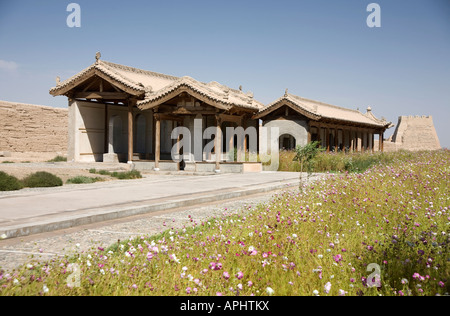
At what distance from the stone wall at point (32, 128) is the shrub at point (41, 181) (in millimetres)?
16917

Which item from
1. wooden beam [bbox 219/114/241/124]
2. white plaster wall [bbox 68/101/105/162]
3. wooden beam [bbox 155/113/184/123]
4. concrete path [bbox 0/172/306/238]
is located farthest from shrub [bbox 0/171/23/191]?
wooden beam [bbox 219/114/241/124]

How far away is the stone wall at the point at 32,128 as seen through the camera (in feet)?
99.7

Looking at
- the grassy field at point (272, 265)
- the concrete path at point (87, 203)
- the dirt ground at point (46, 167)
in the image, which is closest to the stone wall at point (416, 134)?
the dirt ground at point (46, 167)

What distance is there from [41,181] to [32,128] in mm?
19155

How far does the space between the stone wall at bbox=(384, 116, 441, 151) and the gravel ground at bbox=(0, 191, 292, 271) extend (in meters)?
57.7

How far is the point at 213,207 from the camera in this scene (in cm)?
1074

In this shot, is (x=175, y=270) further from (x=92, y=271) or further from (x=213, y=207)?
(x=213, y=207)

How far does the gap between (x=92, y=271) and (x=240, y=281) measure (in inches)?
59.2

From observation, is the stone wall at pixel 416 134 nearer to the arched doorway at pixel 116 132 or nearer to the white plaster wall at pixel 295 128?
the white plaster wall at pixel 295 128

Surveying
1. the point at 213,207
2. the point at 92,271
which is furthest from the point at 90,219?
the point at 92,271

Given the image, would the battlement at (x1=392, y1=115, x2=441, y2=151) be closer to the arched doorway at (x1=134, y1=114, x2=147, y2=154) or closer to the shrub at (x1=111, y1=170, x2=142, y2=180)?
the arched doorway at (x1=134, y1=114, x2=147, y2=154)

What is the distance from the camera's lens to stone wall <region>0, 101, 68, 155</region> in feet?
99.7

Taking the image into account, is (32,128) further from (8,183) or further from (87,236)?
(87,236)
